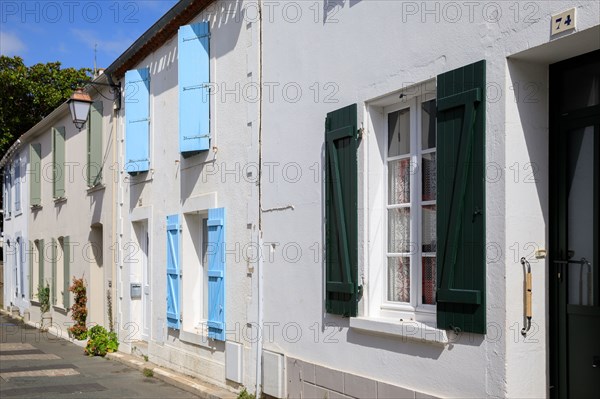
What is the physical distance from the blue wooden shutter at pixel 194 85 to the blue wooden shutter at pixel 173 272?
132cm

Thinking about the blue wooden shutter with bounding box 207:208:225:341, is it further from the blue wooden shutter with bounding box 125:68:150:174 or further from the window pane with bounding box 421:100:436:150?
the window pane with bounding box 421:100:436:150

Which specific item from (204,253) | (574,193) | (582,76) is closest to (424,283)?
(574,193)

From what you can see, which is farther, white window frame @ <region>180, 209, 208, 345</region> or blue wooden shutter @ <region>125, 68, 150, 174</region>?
blue wooden shutter @ <region>125, 68, 150, 174</region>

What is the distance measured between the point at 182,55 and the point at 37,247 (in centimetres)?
1307

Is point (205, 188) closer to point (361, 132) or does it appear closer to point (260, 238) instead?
point (260, 238)

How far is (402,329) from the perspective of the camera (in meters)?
5.59

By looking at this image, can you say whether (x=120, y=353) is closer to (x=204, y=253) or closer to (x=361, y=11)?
(x=204, y=253)

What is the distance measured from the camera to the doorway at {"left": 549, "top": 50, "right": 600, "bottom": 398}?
15.2ft

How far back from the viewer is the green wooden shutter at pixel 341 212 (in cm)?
621

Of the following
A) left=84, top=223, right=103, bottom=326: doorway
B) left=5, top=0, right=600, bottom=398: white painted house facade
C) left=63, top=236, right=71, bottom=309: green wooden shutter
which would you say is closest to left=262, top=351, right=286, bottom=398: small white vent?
left=5, top=0, right=600, bottom=398: white painted house facade

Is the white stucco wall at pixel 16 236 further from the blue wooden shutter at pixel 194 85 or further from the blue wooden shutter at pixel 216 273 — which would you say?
the blue wooden shutter at pixel 216 273

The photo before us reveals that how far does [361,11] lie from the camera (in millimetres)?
6277

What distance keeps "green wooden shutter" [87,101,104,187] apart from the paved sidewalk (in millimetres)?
3474

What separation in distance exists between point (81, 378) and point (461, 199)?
7.42 meters
